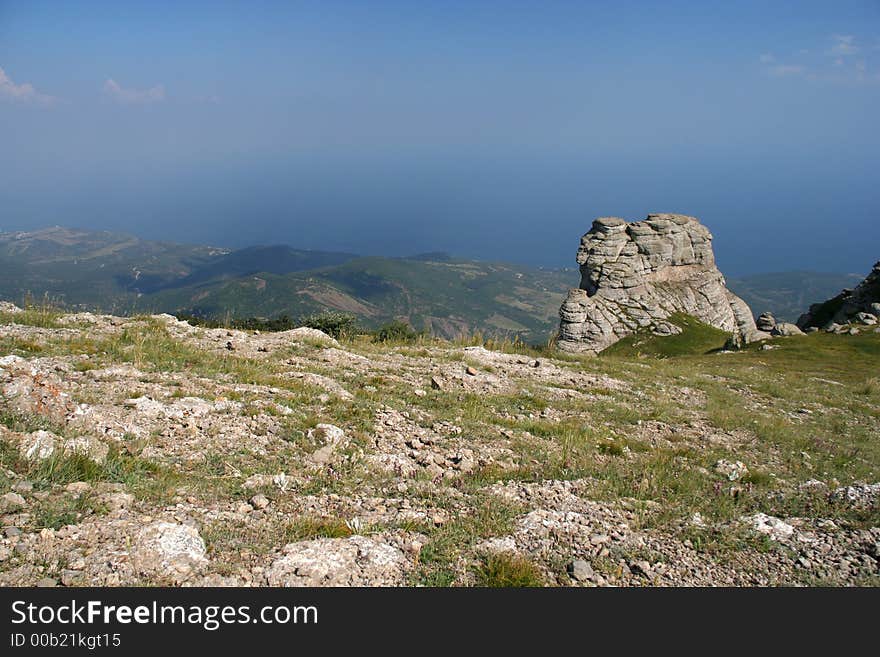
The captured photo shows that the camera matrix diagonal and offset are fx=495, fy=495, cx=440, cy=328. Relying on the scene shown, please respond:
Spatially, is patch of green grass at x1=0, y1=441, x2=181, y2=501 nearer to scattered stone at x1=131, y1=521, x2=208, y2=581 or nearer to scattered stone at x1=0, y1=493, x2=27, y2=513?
scattered stone at x1=0, y1=493, x2=27, y2=513

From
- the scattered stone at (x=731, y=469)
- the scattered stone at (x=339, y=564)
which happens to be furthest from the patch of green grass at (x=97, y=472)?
the scattered stone at (x=731, y=469)

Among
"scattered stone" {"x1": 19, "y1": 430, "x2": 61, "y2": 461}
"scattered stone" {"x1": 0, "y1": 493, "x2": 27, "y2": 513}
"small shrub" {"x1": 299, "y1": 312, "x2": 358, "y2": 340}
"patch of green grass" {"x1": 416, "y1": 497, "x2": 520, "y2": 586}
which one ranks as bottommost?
"small shrub" {"x1": 299, "y1": 312, "x2": 358, "y2": 340}

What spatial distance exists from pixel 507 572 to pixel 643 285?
70.3 m

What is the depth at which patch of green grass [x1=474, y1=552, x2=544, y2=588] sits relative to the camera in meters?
5.35

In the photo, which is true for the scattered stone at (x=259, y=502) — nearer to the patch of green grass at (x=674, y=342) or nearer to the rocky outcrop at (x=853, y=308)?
the patch of green grass at (x=674, y=342)

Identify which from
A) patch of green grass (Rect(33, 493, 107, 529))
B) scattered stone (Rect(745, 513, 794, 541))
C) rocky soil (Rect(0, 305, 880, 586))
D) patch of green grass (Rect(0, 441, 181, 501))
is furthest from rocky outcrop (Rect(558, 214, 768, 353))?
patch of green grass (Rect(33, 493, 107, 529))

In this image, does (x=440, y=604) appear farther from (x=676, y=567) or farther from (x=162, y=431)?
(x=162, y=431)

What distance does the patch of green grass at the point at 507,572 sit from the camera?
5.35 meters

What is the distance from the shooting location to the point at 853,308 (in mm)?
53625

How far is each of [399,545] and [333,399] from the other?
5.25 m

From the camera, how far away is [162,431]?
811cm

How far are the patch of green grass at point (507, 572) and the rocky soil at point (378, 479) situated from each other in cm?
3

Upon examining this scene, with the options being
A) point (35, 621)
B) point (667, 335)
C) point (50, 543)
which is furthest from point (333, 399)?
point (667, 335)

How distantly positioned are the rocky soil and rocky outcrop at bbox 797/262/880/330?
44.9 metres
